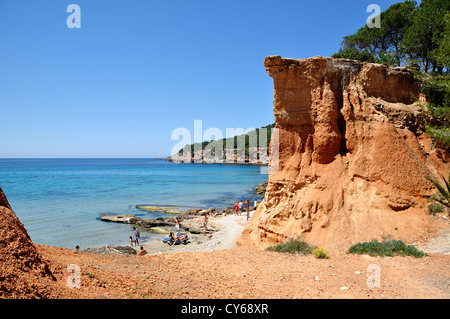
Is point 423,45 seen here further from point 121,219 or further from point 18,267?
point 121,219

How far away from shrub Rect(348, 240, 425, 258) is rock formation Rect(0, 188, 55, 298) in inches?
387

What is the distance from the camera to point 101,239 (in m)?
23.1

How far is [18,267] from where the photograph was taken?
15.8ft

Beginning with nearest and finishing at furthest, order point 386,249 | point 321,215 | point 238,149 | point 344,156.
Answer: point 386,249
point 321,215
point 344,156
point 238,149

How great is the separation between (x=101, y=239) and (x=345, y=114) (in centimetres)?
2057

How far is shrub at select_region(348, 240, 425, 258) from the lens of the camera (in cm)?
959

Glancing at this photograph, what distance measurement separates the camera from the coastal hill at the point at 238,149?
114500 mm

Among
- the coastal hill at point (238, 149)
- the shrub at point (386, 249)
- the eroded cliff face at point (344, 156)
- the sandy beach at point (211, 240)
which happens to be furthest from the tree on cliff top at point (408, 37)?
the coastal hill at point (238, 149)

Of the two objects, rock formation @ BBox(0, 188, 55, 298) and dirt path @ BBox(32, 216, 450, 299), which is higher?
rock formation @ BBox(0, 188, 55, 298)

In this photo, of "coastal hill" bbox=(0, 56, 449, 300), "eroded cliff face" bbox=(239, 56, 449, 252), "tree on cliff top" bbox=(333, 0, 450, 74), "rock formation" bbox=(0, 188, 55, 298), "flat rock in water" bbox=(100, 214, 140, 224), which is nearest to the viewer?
"rock formation" bbox=(0, 188, 55, 298)

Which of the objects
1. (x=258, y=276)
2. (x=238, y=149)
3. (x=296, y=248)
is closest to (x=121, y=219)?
(x=296, y=248)

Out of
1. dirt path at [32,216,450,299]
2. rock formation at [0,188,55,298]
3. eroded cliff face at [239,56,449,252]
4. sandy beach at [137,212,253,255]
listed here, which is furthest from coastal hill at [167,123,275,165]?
rock formation at [0,188,55,298]

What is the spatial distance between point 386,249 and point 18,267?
10.6 meters

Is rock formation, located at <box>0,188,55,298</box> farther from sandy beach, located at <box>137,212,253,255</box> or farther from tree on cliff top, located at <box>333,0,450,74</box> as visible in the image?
tree on cliff top, located at <box>333,0,450,74</box>
